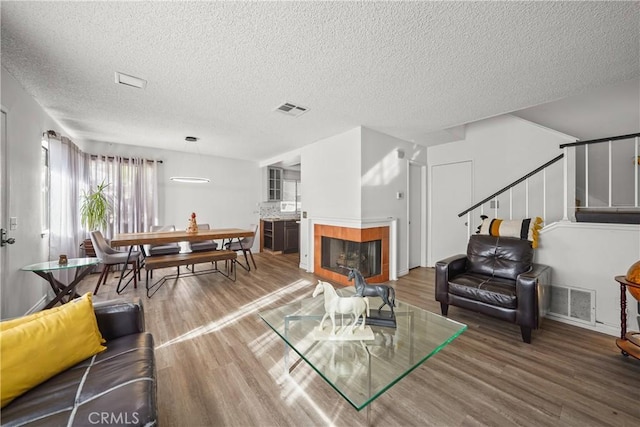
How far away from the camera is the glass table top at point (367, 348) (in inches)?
48.0

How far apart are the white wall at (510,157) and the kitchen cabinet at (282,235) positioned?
12.3ft

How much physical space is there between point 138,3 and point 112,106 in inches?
82.5

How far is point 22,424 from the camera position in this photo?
91cm

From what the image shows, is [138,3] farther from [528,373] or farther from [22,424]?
[528,373]

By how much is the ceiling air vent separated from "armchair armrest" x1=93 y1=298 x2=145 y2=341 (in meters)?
2.42

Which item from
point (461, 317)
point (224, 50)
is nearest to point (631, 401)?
point (461, 317)

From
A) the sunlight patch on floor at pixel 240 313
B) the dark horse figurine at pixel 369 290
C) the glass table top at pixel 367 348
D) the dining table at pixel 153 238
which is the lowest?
the sunlight patch on floor at pixel 240 313

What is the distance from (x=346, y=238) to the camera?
390 cm

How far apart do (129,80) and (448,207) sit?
4.92 meters

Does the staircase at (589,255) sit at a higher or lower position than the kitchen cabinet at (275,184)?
lower

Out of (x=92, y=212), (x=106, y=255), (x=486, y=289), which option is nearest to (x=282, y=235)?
(x=106, y=255)

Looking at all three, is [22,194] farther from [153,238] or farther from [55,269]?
[153,238]

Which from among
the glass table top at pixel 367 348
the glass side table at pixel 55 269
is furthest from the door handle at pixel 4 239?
the glass table top at pixel 367 348

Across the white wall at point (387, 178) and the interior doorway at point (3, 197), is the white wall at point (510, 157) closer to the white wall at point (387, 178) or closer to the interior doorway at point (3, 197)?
the white wall at point (387, 178)
